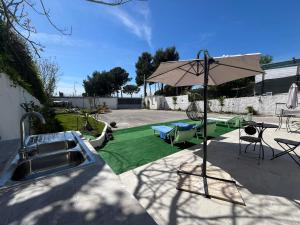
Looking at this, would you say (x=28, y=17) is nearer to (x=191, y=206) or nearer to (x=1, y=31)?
(x=1, y=31)

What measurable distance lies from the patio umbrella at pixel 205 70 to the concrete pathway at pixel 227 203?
2.42ft

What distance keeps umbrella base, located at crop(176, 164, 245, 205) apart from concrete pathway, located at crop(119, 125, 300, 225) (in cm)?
10

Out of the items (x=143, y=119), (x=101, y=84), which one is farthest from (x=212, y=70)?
(x=101, y=84)

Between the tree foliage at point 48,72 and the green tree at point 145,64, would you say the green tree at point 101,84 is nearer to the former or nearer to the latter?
the green tree at point 145,64

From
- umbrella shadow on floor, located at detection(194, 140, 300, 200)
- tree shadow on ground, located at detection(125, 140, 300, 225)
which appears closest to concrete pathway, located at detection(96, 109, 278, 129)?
umbrella shadow on floor, located at detection(194, 140, 300, 200)

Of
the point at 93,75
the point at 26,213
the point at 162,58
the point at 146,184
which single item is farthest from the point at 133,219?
the point at 93,75

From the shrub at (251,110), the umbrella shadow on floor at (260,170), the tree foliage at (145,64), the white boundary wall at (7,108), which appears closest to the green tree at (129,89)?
the tree foliage at (145,64)

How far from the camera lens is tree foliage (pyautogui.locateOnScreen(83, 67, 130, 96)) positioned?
41156mm

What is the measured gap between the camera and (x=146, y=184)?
9.29ft

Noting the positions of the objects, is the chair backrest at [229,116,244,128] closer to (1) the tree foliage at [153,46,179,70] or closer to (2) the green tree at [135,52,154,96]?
(1) the tree foliage at [153,46,179,70]

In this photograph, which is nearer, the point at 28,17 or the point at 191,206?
the point at 191,206

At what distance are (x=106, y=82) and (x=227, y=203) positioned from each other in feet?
137

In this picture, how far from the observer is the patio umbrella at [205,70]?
9.36 ft

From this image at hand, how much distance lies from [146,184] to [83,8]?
3676 mm
